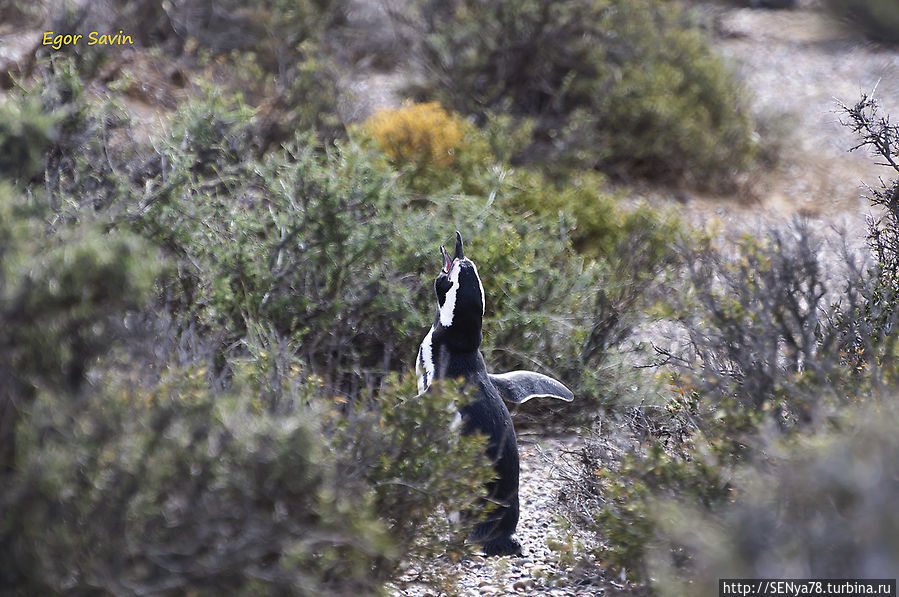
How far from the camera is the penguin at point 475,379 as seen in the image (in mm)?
3287

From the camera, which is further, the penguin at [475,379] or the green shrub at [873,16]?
the green shrub at [873,16]

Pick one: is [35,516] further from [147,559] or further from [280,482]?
[280,482]

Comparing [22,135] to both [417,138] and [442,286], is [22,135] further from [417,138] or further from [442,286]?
[417,138]

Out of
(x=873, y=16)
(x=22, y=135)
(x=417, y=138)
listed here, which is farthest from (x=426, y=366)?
(x=873, y=16)

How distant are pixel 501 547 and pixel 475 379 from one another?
0.62 meters

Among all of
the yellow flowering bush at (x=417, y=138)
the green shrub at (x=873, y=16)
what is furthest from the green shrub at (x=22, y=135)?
the green shrub at (x=873, y=16)

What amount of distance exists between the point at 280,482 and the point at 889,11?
12.6 meters

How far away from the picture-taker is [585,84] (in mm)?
8531

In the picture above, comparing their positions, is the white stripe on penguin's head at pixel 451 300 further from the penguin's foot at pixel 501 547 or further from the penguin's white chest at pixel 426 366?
the penguin's foot at pixel 501 547

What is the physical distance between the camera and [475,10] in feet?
28.6

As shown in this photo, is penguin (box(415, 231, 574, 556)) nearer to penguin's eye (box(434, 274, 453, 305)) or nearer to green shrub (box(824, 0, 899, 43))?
penguin's eye (box(434, 274, 453, 305))

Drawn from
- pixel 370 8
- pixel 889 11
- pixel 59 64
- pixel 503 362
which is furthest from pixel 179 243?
pixel 889 11

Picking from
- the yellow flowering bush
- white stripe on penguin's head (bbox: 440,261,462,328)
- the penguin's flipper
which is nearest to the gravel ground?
the penguin's flipper

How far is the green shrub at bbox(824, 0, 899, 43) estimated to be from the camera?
12.1 meters
